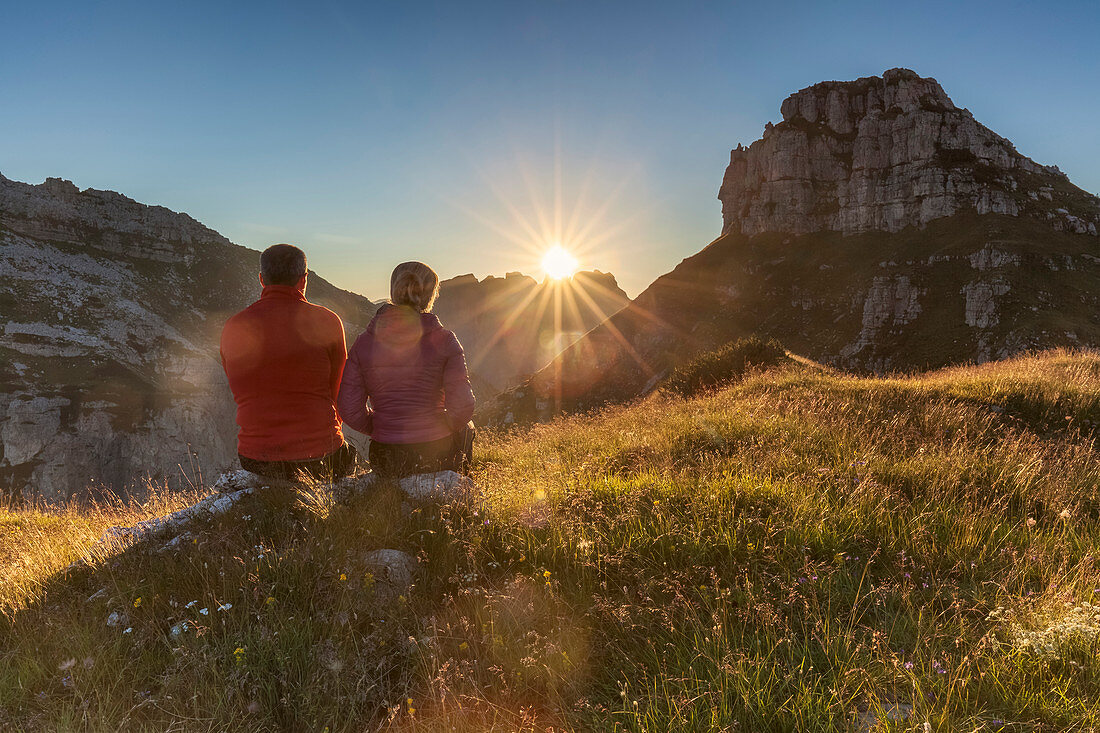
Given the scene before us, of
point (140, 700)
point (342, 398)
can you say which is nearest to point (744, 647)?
point (140, 700)

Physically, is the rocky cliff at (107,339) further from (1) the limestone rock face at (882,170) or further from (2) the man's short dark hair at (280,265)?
(1) the limestone rock face at (882,170)

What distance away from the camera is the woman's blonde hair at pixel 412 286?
489 centimetres

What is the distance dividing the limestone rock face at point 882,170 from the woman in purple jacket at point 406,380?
140 m

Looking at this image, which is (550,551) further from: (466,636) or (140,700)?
(140,700)

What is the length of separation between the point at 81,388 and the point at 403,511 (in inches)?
3355

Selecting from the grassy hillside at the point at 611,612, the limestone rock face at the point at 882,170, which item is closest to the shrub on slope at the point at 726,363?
the grassy hillside at the point at 611,612

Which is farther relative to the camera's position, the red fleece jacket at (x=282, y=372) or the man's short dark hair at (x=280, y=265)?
the man's short dark hair at (x=280, y=265)

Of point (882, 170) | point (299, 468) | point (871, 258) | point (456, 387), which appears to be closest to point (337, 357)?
point (299, 468)

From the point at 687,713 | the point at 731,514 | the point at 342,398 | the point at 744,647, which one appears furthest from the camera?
the point at 342,398

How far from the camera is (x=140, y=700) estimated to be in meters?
2.25

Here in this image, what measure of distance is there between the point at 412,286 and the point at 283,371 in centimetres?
163

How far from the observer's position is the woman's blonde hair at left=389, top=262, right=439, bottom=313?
4.89 meters

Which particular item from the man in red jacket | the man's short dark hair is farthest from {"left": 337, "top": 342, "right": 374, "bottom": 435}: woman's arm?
the man's short dark hair

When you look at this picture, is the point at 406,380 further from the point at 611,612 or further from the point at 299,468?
the point at 611,612
